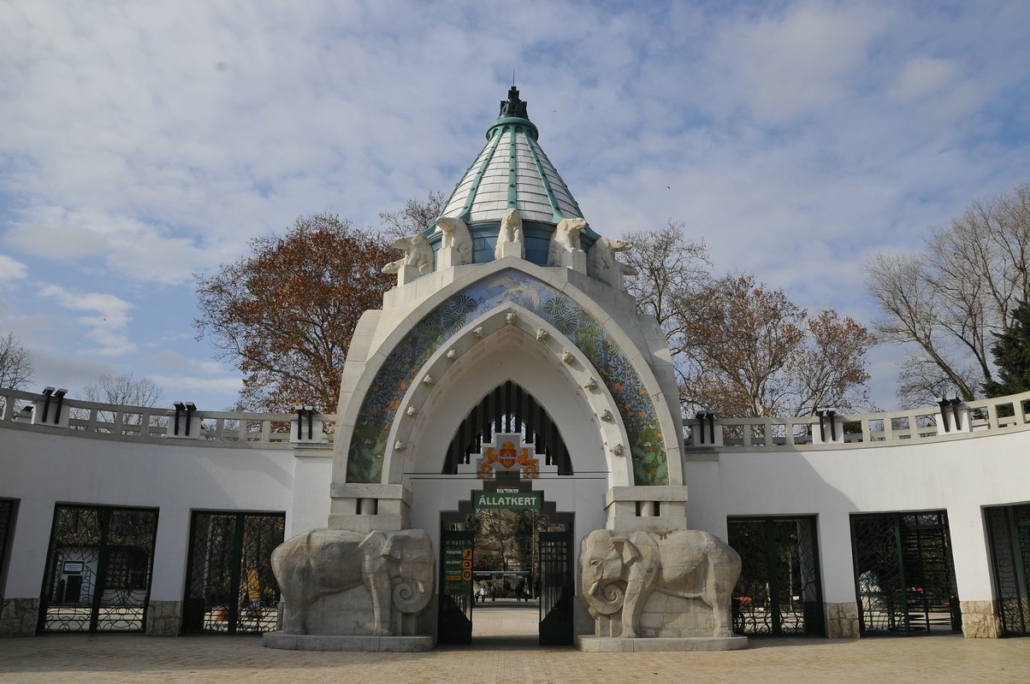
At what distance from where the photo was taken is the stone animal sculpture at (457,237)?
53.4 feet

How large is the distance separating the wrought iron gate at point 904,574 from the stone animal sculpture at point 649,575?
391 centimetres

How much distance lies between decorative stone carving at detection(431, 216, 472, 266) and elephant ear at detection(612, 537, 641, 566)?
19.9 feet

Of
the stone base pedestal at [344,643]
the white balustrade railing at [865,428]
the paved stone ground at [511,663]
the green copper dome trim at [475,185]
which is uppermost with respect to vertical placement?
the green copper dome trim at [475,185]

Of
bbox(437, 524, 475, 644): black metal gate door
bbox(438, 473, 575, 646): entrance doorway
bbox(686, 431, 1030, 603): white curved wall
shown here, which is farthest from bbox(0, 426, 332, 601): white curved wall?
bbox(686, 431, 1030, 603): white curved wall

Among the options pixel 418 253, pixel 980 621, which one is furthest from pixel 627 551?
pixel 418 253

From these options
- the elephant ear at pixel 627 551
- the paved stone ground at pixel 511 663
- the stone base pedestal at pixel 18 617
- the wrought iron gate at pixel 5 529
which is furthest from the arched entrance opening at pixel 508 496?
the wrought iron gate at pixel 5 529

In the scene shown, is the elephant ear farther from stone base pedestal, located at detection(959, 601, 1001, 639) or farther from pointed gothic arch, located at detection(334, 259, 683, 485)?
stone base pedestal, located at detection(959, 601, 1001, 639)

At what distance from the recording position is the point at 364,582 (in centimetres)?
1333

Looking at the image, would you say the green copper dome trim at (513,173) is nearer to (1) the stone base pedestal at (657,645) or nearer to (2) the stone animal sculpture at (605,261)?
(2) the stone animal sculpture at (605,261)

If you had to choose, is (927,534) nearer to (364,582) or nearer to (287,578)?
(364,582)

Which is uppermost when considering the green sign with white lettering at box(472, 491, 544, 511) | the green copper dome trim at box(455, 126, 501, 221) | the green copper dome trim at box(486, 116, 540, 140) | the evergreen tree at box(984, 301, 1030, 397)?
the green copper dome trim at box(486, 116, 540, 140)

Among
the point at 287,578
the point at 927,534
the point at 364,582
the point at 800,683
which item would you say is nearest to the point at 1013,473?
the point at 927,534

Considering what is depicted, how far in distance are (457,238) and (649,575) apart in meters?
7.24

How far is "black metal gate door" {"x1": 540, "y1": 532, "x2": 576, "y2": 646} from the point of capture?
14.4m
